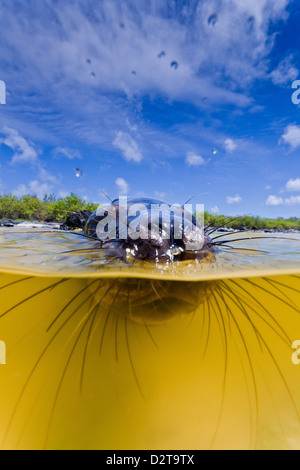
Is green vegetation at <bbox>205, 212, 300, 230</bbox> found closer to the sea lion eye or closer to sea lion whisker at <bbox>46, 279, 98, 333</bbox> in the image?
the sea lion eye

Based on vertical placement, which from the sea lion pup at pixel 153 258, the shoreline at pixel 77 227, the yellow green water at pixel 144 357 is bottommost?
the yellow green water at pixel 144 357

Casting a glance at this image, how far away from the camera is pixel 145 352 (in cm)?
196

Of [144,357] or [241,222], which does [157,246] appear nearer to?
[144,357]

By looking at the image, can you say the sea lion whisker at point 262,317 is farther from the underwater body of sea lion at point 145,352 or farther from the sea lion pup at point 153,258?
the sea lion pup at point 153,258

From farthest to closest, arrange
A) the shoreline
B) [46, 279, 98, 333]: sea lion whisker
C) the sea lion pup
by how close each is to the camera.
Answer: the shoreline < [46, 279, 98, 333]: sea lion whisker < the sea lion pup

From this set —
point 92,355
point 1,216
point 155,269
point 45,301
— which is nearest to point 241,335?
point 155,269

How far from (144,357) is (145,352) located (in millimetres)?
43

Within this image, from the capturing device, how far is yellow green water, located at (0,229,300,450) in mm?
1490

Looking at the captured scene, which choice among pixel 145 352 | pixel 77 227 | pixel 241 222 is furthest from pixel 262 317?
pixel 241 222

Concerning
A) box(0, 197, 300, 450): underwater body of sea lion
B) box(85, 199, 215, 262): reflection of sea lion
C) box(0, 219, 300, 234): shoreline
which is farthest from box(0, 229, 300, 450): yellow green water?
box(0, 219, 300, 234): shoreline

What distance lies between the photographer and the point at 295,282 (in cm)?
320

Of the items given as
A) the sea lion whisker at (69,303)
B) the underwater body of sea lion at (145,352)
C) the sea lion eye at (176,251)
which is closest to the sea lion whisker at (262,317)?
the underwater body of sea lion at (145,352)

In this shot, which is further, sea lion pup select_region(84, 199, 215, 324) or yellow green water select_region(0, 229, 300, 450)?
sea lion pup select_region(84, 199, 215, 324)

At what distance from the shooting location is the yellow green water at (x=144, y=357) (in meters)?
1.49
